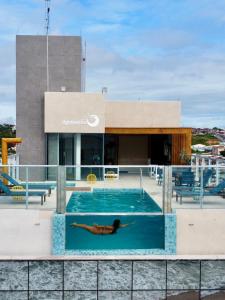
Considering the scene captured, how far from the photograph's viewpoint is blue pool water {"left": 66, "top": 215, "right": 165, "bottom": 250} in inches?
518

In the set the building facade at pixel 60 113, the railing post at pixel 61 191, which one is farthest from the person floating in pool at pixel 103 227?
the building facade at pixel 60 113

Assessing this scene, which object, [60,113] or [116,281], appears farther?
[60,113]

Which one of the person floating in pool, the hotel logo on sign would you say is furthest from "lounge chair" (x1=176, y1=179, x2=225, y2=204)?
the hotel logo on sign

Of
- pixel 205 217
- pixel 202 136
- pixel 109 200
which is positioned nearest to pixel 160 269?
pixel 205 217

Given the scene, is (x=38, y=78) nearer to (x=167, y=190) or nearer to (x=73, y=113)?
(x=73, y=113)

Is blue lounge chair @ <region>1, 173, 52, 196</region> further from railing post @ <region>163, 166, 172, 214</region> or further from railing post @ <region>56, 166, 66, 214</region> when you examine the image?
railing post @ <region>163, 166, 172, 214</region>

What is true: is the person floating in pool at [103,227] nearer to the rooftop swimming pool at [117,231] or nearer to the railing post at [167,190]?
the rooftop swimming pool at [117,231]

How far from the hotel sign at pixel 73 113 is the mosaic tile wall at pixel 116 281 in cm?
1592

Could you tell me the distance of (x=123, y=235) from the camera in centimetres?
1330

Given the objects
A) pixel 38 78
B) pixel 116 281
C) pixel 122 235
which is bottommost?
pixel 122 235

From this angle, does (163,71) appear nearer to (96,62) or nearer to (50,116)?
(96,62)

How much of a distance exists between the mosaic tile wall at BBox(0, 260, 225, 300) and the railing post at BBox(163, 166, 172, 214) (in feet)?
22.0

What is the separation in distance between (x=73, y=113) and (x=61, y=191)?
9600mm

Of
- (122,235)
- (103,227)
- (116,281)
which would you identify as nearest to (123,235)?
(122,235)
